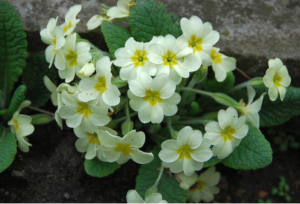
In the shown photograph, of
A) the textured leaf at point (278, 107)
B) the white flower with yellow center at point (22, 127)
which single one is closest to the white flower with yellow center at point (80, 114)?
the white flower with yellow center at point (22, 127)

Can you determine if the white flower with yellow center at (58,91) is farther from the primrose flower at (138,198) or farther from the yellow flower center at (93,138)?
the primrose flower at (138,198)

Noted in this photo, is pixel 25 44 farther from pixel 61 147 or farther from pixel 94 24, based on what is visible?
pixel 61 147

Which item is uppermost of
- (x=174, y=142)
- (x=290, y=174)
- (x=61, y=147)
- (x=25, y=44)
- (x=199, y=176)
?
(x=25, y=44)

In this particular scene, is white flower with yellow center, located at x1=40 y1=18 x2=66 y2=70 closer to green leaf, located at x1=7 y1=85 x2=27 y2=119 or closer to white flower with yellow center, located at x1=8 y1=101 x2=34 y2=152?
green leaf, located at x1=7 y1=85 x2=27 y2=119

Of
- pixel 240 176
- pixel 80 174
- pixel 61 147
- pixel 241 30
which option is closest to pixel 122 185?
pixel 80 174

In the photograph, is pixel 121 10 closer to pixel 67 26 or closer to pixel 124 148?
pixel 67 26
